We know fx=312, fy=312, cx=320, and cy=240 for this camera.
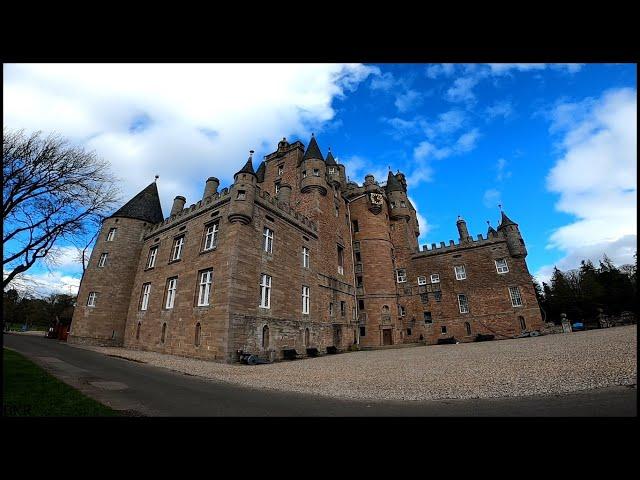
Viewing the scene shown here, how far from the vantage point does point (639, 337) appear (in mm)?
1693

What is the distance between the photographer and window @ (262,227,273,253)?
1964 centimetres

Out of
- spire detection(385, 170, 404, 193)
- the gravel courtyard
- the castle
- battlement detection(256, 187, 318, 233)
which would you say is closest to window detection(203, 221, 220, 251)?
the castle

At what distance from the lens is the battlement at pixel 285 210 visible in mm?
20109

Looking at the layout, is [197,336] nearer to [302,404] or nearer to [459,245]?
[302,404]

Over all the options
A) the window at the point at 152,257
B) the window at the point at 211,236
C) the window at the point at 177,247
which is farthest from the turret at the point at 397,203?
the window at the point at 152,257

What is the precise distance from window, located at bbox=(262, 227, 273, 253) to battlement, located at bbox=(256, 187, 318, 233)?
1634 millimetres

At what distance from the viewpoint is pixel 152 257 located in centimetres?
2441

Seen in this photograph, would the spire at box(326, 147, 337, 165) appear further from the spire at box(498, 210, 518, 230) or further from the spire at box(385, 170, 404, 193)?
the spire at box(498, 210, 518, 230)

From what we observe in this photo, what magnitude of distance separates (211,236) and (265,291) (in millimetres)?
4892
